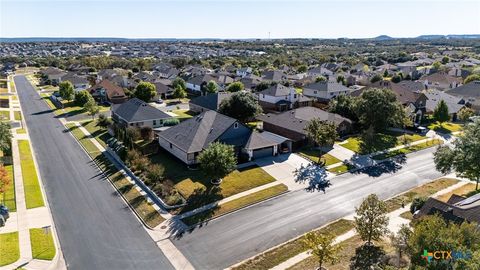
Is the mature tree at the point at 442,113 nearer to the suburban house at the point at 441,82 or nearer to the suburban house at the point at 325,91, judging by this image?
the suburban house at the point at 325,91

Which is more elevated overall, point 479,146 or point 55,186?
point 479,146

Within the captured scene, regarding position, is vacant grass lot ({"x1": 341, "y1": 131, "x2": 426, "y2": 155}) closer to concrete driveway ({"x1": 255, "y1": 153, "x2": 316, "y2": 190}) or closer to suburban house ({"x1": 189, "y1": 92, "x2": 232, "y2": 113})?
Answer: concrete driveway ({"x1": 255, "y1": 153, "x2": 316, "y2": 190})

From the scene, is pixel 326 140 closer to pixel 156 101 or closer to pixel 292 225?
pixel 292 225

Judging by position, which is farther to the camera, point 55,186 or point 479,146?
point 55,186

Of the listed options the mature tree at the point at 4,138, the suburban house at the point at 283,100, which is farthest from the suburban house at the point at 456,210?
the suburban house at the point at 283,100

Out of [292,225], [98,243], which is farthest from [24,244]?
[292,225]

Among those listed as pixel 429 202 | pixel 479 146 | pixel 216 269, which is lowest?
pixel 216 269

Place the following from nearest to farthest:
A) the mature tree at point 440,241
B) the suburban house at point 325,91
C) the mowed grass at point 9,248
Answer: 1. the mature tree at point 440,241
2. the mowed grass at point 9,248
3. the suburban house at point 325,91

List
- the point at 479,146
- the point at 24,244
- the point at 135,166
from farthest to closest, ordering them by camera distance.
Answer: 1. the point at 135,166
2. the point at 479,146
3. the point at 24,244
